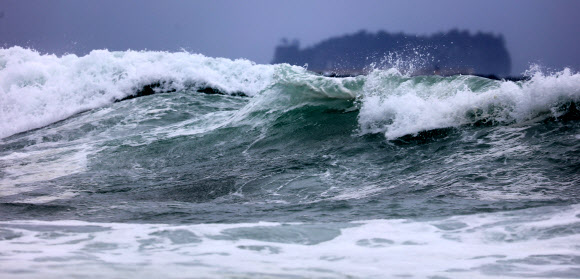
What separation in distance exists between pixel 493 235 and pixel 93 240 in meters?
2.53

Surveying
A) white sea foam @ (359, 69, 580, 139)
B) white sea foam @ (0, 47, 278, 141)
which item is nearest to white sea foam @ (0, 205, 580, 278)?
white sea foam @ (359, 69, 580, 139)

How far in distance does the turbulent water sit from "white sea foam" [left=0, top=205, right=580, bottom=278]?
0.02 meters

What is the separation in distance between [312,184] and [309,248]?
2529 millimetres

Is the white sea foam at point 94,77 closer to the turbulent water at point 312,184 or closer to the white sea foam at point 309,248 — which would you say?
the turbulent water at point 312,184

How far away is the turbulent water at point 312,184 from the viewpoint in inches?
129

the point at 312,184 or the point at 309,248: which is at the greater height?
the point at 312,184

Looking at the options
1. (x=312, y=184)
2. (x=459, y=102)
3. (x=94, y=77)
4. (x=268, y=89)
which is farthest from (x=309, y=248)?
(x=94, y=77)

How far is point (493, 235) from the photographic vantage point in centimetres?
375

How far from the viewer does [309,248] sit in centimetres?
356

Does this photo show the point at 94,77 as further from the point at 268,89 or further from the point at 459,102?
the point at 459,102

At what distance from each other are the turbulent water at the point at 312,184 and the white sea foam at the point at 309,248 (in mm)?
17

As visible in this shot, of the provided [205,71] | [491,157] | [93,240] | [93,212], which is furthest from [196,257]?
[205,71]

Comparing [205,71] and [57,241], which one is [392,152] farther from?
[205,71]

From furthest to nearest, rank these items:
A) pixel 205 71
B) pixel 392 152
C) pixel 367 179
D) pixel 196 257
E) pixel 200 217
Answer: pixel 205 71, pixel 392 152, pixel 367 179, pixel 200 217, pixel 196 257
